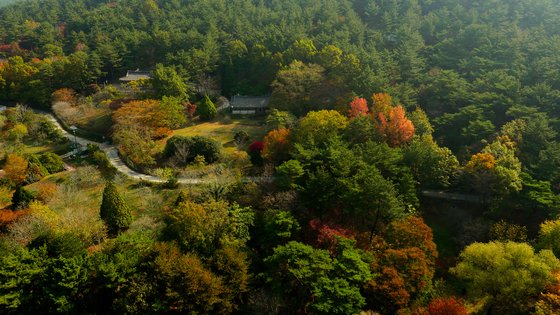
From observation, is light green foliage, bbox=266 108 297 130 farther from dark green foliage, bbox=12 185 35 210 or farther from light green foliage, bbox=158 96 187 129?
dark green foliage, bbox=12 185 35 210

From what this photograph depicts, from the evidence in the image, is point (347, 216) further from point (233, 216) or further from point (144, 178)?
point (144, 178)

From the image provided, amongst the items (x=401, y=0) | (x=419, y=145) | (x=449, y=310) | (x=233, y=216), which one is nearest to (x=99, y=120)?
(x=233, y=216)

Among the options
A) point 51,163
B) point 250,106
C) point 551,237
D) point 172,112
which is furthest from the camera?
point 250,106

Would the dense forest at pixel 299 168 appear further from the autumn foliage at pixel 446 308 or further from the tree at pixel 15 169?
the tree at pixel 15 169

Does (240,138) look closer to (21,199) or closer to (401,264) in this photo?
(21,199)

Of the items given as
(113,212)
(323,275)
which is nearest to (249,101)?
(113,212)

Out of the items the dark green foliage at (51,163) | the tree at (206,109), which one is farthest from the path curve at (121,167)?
the tree at (206,109)

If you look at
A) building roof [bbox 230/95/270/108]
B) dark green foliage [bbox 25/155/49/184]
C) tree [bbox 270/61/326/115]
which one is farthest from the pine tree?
building roof [bbox 230/95/270/108]
